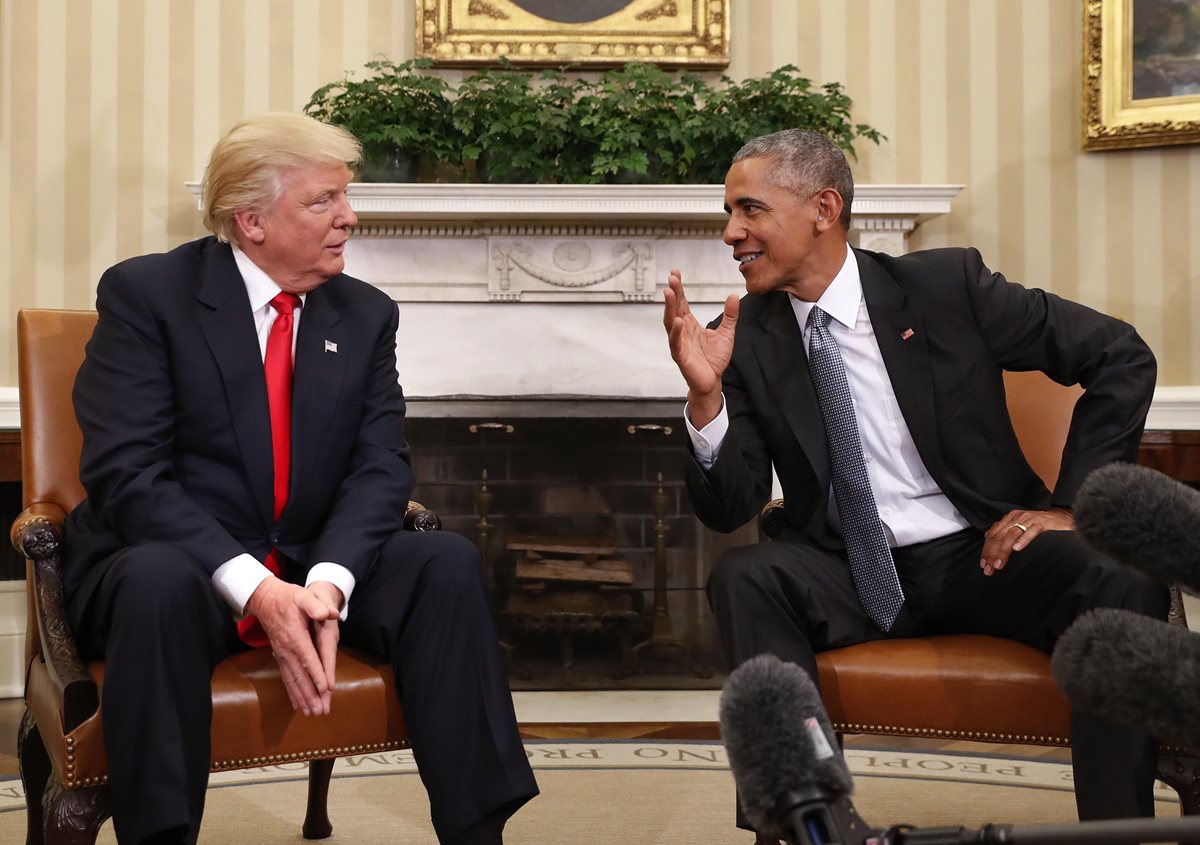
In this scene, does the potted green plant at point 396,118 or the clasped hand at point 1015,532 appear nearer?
the clasped hand at point 1015,532

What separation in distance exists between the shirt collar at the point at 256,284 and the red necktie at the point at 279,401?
18 mm

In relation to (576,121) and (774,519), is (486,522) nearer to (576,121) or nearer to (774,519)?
(576,121)

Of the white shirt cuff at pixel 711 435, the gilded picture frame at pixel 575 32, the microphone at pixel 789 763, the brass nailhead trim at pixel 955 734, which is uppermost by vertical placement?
the gilded picture frame at pixel 575 32

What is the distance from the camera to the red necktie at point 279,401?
212 centimetres

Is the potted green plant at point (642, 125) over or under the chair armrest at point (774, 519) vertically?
over

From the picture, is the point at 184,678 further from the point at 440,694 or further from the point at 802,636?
the point at 802,636

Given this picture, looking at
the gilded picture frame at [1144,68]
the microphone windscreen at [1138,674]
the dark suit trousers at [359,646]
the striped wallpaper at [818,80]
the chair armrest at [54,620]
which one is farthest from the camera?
the striped wallpaper at [818,80]

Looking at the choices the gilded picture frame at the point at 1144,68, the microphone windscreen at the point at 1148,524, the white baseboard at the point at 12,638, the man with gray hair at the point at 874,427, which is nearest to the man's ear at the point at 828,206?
the man with gray hair at the point at 874,427

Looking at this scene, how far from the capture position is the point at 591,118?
3861 mm

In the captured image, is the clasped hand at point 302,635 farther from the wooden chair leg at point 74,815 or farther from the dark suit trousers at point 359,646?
the wooden chair leg at point 74,815

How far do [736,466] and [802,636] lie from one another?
34 centimetres

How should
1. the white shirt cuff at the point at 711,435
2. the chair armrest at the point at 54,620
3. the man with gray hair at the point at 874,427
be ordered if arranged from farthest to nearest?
1. the white shirt cuff at the point at 711,435
2. the man with gray hair at the point at 874,427
3. the chair armrest at the point at 54,620

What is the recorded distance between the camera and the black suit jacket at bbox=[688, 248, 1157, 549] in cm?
219

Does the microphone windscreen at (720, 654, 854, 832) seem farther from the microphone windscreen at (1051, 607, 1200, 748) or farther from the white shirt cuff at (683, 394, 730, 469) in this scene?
the white shirt cuff at (683, 394, 730, 469)
